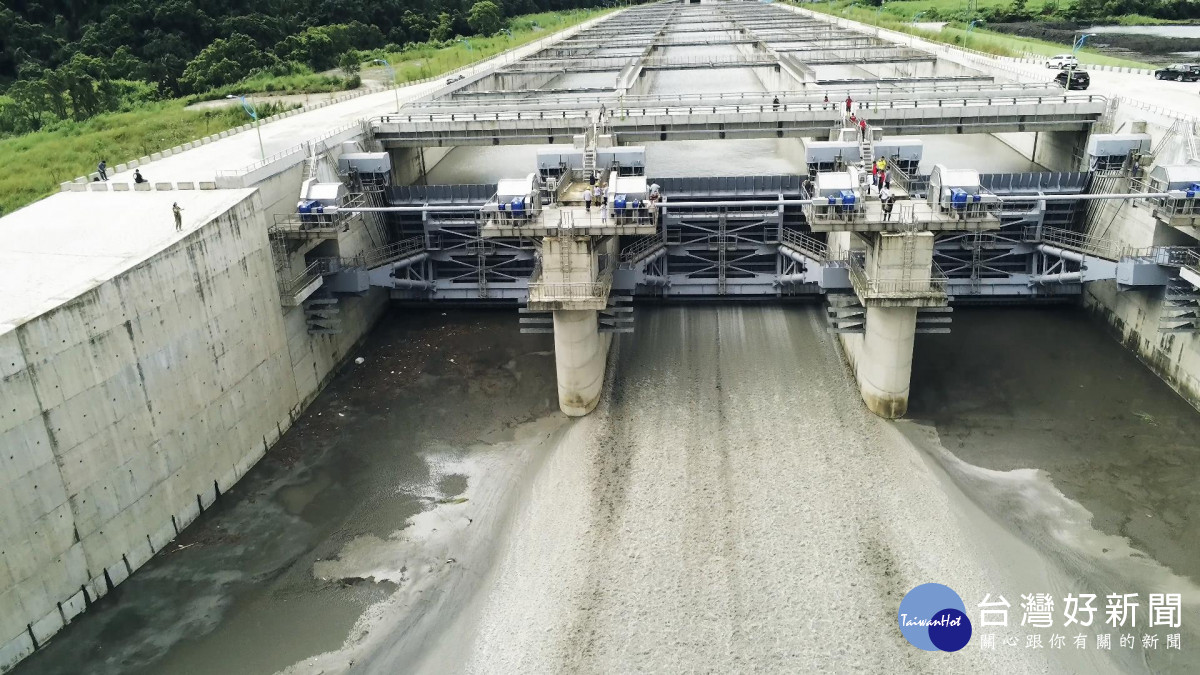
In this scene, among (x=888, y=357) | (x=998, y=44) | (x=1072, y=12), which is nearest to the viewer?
(x=888, y=357)

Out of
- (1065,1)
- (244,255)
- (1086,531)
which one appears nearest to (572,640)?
(1086,531)

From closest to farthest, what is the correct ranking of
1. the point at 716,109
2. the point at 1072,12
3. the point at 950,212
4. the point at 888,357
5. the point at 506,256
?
the point at 950,212 → the point at 888,357 → the point at 716,109 → the point at 506,256 → the point at 1072,12

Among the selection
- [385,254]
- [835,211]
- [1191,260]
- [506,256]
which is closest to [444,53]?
[385,254]

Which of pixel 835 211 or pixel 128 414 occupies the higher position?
pixel 835 211

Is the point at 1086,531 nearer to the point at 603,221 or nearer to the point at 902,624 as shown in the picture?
the point at 902,624

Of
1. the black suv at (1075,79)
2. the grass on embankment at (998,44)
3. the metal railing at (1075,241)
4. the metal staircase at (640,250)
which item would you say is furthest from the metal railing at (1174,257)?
the grass on embankment at (998,44)

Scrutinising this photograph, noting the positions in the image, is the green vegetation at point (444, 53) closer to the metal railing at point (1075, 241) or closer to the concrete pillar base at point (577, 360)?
the concrete pillar base at point (577, 360)

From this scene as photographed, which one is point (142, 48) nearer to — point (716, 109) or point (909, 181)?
point (716, 109)

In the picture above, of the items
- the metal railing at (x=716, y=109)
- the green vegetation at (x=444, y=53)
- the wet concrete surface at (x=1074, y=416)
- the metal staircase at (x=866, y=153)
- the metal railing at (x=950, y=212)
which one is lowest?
the wet concrete surface at (x=1074, y=416)
